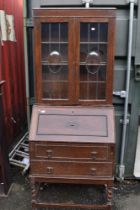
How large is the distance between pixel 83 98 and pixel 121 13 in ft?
2.99

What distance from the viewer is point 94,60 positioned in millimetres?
2398

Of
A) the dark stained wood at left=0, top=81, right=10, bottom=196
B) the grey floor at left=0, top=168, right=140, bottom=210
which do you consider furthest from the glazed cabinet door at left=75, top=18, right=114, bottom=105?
the grey floor at left=0, top=168, right=140, bottom=210

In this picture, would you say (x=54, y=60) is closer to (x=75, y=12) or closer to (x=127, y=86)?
(x=75, y=12)

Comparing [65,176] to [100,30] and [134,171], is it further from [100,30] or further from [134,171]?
[100,30]

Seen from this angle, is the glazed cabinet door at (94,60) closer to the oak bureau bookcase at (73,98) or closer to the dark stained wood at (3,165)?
the oak bureau bookcase at (73,98)

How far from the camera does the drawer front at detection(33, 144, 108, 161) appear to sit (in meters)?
2.31

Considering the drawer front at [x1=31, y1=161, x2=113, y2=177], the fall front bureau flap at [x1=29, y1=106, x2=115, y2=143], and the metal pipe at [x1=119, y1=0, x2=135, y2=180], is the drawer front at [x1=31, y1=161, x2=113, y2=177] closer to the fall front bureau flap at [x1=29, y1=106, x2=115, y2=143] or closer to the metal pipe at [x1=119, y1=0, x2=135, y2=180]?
the fall front bureau flap at [x1=29, y1=106, x2=115, y2=143]

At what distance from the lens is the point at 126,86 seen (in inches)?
109

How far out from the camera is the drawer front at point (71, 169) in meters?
2.36

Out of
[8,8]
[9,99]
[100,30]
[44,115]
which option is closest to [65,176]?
[44,115]

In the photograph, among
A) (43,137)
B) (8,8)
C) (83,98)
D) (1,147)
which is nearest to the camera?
(43,137)

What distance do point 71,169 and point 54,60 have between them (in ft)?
3.15

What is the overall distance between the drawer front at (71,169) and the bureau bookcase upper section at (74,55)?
54cm

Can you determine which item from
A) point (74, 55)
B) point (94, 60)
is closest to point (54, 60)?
point (74, 55)
